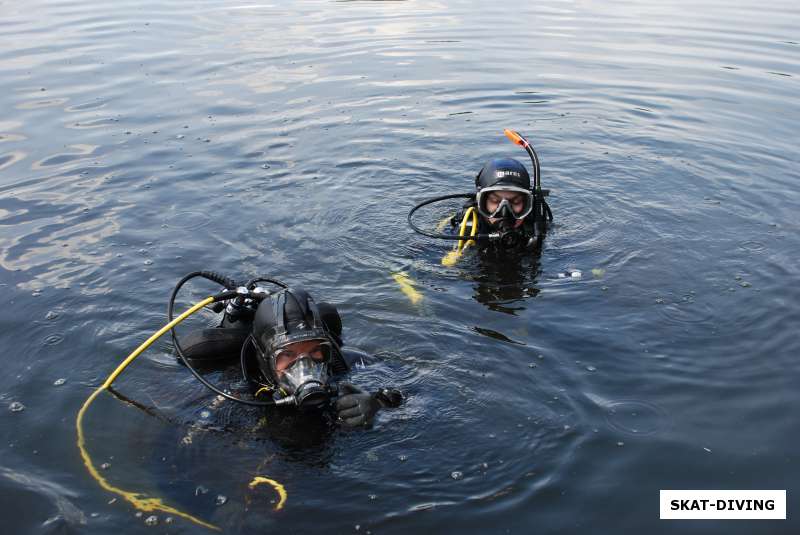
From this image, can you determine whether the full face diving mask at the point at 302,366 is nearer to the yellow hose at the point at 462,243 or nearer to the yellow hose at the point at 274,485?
the yellow hose at the point at 274,485


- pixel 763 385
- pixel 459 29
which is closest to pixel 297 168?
pixel 763 385

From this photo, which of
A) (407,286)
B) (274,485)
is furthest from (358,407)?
(407,286)

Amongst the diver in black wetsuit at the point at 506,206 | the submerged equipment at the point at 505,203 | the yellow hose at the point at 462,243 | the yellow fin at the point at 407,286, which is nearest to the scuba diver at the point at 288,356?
the yellow fin at the point at 407,286

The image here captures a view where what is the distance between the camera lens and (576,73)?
13984 millimetres

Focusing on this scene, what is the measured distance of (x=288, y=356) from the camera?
4.61 metres

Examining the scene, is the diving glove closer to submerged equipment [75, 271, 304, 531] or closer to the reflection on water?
submerged equipment [75, 271, 304, 531]

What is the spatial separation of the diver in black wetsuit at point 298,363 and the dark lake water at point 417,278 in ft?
0.53

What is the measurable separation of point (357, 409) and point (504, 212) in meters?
3.13

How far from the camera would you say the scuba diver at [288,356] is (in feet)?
14.8

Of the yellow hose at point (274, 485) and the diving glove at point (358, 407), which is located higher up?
the diving glove at point (358, 407)

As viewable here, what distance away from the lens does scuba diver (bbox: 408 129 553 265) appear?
7145 millimetres

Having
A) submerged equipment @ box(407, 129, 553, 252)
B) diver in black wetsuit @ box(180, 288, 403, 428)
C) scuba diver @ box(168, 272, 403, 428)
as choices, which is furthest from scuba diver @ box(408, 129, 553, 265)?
diver in black wetsuit @ box(180, 288, 403, 428)

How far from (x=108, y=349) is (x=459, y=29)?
14269 mm

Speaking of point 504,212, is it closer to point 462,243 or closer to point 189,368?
point 462,243
